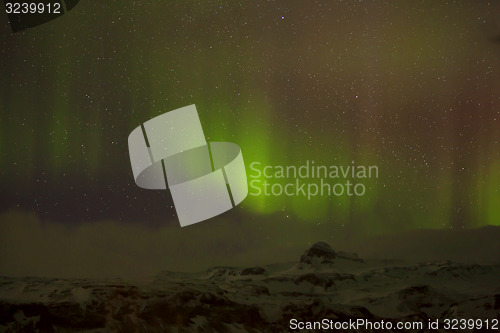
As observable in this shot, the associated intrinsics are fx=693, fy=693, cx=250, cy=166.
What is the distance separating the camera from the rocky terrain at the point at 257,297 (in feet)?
15.9

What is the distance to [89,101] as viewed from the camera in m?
4.96

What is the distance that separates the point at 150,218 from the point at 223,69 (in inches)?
46.6

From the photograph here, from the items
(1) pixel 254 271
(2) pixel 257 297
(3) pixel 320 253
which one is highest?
(3) pixel 320 253

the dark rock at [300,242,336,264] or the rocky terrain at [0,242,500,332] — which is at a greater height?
the dark rock at [300,242,336,264]

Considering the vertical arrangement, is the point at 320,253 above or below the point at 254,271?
above

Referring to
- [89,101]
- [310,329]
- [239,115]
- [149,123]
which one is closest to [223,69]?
[239,115]

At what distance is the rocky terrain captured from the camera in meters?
4.83

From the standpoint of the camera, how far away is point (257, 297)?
4.89 m

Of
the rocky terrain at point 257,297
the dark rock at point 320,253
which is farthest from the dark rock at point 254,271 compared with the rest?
the dark rock at point 320,253

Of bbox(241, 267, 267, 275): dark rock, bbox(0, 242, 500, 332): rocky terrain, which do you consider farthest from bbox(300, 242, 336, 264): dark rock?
bbox(241, 267, 267, 275): dark rock

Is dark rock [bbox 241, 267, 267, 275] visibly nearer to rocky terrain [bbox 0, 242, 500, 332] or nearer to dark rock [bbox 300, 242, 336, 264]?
rocky terrain [bbox 0, 242, 500, 332]

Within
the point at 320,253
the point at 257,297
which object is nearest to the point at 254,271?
the point at 257,297

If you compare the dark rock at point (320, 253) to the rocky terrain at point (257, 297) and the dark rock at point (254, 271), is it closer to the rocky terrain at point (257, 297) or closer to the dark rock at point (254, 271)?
the rocky terrain at point (257, 297)

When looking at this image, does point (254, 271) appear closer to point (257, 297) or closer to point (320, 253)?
point (257, 297)
